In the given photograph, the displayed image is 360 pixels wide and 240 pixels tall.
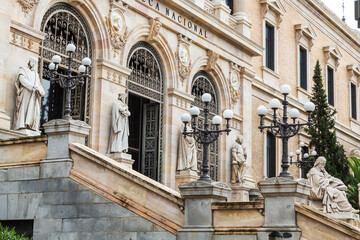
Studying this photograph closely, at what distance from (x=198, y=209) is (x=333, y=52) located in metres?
30.0

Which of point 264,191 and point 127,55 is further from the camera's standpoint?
point 127,55

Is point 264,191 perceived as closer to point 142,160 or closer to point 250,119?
point 142,160

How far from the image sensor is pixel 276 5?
3381 centimetres

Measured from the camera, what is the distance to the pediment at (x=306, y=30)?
3641 centimetres

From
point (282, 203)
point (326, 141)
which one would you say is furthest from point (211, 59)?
point (282, 203)

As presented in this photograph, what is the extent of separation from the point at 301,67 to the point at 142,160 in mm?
17391

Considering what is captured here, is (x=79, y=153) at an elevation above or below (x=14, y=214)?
above

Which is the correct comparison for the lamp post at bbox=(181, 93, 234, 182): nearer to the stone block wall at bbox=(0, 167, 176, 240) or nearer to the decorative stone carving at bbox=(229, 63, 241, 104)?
the stone block wall at bbox=(0, 167, 176, 240)

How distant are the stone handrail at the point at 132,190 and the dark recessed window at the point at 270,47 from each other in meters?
20.6

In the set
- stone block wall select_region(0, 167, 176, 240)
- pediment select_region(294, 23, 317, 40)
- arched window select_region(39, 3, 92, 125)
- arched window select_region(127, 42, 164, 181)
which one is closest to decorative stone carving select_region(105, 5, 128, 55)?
arched window select_region(39, 3, 92, 125)

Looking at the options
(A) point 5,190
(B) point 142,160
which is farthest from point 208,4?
(A) point 5,190

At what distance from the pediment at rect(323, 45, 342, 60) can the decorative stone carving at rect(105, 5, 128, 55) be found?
21.9 m

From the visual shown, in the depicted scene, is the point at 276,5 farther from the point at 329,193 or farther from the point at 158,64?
the point at 329,193

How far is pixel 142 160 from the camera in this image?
22656mm
